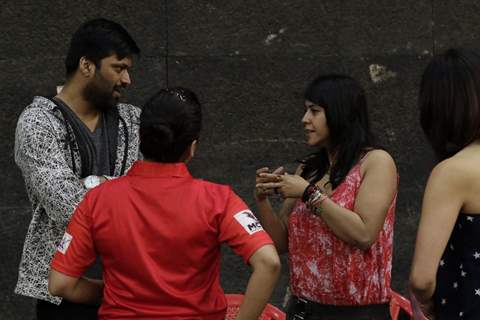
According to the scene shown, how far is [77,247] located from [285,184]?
997 mm

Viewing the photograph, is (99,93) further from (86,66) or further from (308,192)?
(308,192)

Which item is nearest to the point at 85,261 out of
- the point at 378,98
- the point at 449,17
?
the point at 378,98

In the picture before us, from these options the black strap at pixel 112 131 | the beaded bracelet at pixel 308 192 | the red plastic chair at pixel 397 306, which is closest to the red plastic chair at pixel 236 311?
the red plastic chair at pixel 397 306

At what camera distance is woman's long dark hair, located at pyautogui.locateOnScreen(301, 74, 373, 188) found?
4.20 metres

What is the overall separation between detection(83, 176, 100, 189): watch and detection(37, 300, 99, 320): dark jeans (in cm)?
45

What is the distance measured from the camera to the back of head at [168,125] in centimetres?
344

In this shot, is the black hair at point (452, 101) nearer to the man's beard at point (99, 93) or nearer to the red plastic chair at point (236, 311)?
the man's beard at point (99, 93)

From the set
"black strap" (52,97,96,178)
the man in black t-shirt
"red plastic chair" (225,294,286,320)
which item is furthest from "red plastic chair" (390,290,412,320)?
"black strap" (52,97,96,178)

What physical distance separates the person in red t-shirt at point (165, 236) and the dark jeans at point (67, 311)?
1.44 feet

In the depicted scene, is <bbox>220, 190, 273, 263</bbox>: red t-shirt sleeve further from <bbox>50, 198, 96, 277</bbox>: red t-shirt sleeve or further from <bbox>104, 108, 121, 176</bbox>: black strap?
<bbox>104, 108, 121, 176</bbox>: black strap

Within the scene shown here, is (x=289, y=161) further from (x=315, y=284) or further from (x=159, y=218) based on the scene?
(x=159, y=218)

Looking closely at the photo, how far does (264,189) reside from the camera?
4180mm

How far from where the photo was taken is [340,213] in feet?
13.1

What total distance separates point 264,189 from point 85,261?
949 millimetres
